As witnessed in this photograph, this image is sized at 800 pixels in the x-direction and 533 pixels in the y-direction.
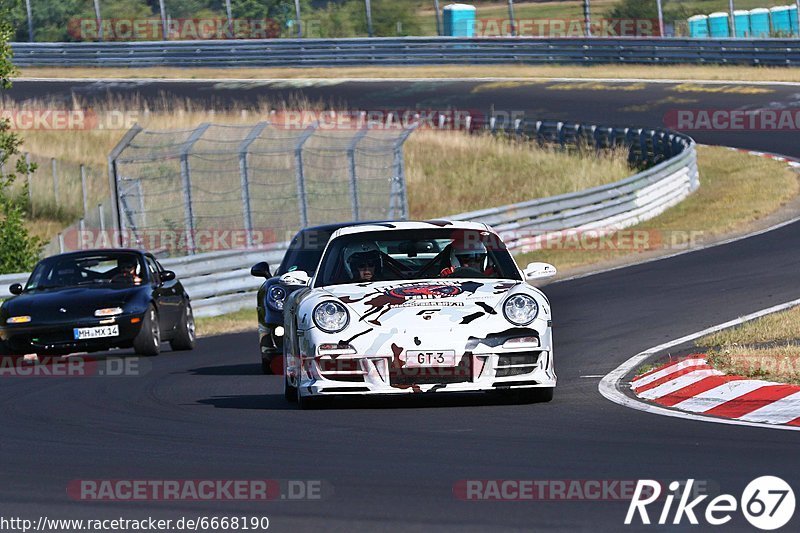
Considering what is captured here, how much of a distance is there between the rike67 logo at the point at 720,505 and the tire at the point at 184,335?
1059 centimetres

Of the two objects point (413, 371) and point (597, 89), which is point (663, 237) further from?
point (597, 89)

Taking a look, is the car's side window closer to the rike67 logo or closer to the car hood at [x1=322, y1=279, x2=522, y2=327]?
the car hood at [x1=322, y1=279, x2=522, y2=327]

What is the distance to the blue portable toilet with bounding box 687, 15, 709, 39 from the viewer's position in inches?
1921

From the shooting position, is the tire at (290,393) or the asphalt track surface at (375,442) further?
the tire at (290,393)

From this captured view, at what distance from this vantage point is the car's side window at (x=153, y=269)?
16141mm

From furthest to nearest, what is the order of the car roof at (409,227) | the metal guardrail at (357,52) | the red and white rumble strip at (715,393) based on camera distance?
1. the metal guardrail at (357,52)
2. the car roof at (409,227)
3. the red and white rumble strip at (715,393)

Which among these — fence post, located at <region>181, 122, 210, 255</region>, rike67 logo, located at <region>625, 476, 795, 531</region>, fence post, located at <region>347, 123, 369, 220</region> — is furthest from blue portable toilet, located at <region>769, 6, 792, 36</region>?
rike67 logo, located at <region>625, 476, 795, 531</region>

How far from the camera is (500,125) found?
3791 centimetres

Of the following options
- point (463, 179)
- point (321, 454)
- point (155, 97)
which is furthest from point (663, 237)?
point (155, 97)

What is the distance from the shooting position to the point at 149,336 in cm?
1541

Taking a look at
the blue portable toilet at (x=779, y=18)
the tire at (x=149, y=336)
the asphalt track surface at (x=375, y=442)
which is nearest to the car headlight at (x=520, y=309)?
the asphalt track surface at (x=375, y=442)

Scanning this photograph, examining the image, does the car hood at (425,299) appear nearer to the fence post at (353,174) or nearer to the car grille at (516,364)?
the car grille at (516,364)

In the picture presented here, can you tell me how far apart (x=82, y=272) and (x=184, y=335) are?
1.32m

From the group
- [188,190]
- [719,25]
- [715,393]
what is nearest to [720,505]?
[715,393]
